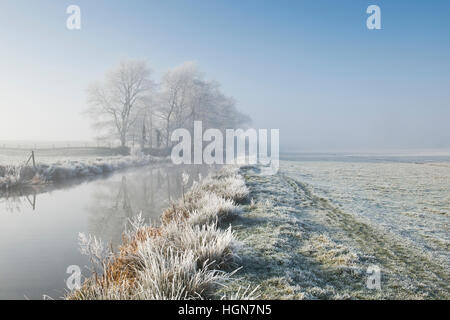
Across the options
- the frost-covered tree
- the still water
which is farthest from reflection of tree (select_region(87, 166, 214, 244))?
the frost-covered tree

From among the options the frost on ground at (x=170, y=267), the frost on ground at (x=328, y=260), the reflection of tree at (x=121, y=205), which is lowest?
the reflection of tree at (x=121, y=205)

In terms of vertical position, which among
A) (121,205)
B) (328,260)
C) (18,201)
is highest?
A: (328,260)

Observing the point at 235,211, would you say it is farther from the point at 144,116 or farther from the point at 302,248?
the point at 144,116

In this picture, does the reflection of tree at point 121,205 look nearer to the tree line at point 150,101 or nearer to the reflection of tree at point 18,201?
the reflection of tree at point 18,201

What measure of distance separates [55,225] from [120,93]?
33.6 m

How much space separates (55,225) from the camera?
299 inches

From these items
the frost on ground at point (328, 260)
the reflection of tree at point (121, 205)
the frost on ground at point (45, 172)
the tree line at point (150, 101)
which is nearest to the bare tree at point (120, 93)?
the tree line at point (150, 101)

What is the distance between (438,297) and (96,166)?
73.9 ft

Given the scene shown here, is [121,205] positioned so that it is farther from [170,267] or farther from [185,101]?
[185,101]

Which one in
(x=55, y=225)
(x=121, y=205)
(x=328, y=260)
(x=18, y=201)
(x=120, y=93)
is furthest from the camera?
(x=120, y=93)

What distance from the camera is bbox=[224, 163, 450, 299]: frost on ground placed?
3.43 m

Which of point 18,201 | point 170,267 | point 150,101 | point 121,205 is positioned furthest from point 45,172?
point 150,101

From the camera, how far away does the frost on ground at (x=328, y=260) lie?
11.3ft

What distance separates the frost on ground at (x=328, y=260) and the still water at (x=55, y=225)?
2228 mm
